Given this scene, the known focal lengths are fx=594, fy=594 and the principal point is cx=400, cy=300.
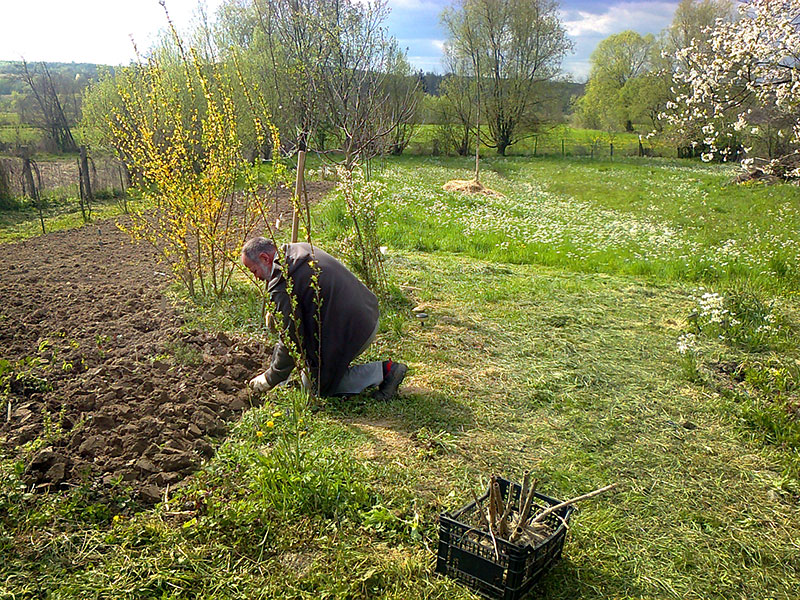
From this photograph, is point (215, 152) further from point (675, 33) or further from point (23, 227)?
point (675, 33)

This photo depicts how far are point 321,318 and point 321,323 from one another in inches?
1.6

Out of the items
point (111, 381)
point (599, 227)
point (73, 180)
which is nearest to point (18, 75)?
point (73, 180)

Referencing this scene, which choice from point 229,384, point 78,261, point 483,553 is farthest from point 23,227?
point 483,553

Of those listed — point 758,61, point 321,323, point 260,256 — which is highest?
point 758,61

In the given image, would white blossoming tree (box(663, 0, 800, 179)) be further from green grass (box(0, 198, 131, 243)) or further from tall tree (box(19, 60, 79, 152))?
tall tree (box(19, 60, 79, 152))

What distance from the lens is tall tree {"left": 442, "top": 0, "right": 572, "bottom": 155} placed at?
35938 mm

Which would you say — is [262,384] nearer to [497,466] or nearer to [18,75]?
[497,466]

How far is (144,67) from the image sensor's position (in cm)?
654

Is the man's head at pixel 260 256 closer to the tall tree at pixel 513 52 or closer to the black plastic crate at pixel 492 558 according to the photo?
the black plastic crate at pixel 492 558

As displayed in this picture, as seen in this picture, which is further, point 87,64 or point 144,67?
point 87,64

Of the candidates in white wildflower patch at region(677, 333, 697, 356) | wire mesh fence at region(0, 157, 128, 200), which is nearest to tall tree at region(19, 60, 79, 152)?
wire mesh fence at region(0, 157, 128, 200)

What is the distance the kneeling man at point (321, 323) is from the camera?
176 inches

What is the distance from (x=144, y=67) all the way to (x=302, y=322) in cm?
394

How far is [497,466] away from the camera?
390 centimetres
